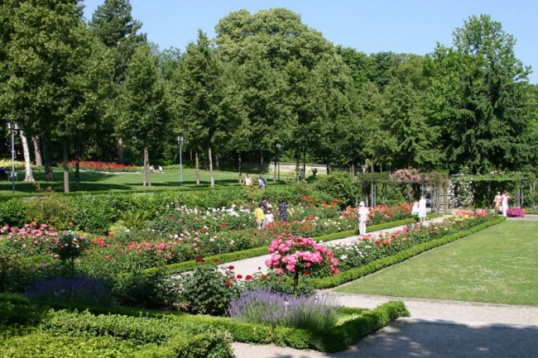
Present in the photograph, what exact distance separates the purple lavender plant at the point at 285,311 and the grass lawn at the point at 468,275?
3.85 metres

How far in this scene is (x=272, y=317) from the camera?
358 inches

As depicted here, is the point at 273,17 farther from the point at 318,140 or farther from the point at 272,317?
the point at 272,317

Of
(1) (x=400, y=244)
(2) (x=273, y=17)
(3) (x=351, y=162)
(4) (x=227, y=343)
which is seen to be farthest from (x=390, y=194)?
(2) (x=273, y=17)

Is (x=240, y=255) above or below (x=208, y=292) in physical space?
below

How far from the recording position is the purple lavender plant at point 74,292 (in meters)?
10.1

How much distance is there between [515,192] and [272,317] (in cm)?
A: 3050

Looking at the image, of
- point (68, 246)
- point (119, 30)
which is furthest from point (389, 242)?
point (119, 30)

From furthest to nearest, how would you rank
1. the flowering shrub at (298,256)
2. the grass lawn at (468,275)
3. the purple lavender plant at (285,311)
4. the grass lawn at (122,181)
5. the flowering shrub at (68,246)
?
the grass lawn at (122,181) < the grass lawn at (468,275) < the flowering shrub at (68,246) < the flowering shrub at (298,256) < the purple lavender plant at (285,311)

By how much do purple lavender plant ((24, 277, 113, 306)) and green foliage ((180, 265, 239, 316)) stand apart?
4.48 ft

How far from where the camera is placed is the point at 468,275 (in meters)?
14.7

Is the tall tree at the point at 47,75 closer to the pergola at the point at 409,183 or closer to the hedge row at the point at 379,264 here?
the pergola at the point at 409,183

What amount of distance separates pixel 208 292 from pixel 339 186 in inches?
894

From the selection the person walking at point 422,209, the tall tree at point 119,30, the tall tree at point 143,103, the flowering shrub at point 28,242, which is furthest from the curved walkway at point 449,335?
the tall tree at point 119,30

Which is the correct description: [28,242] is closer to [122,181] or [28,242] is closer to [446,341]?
[446,341]
